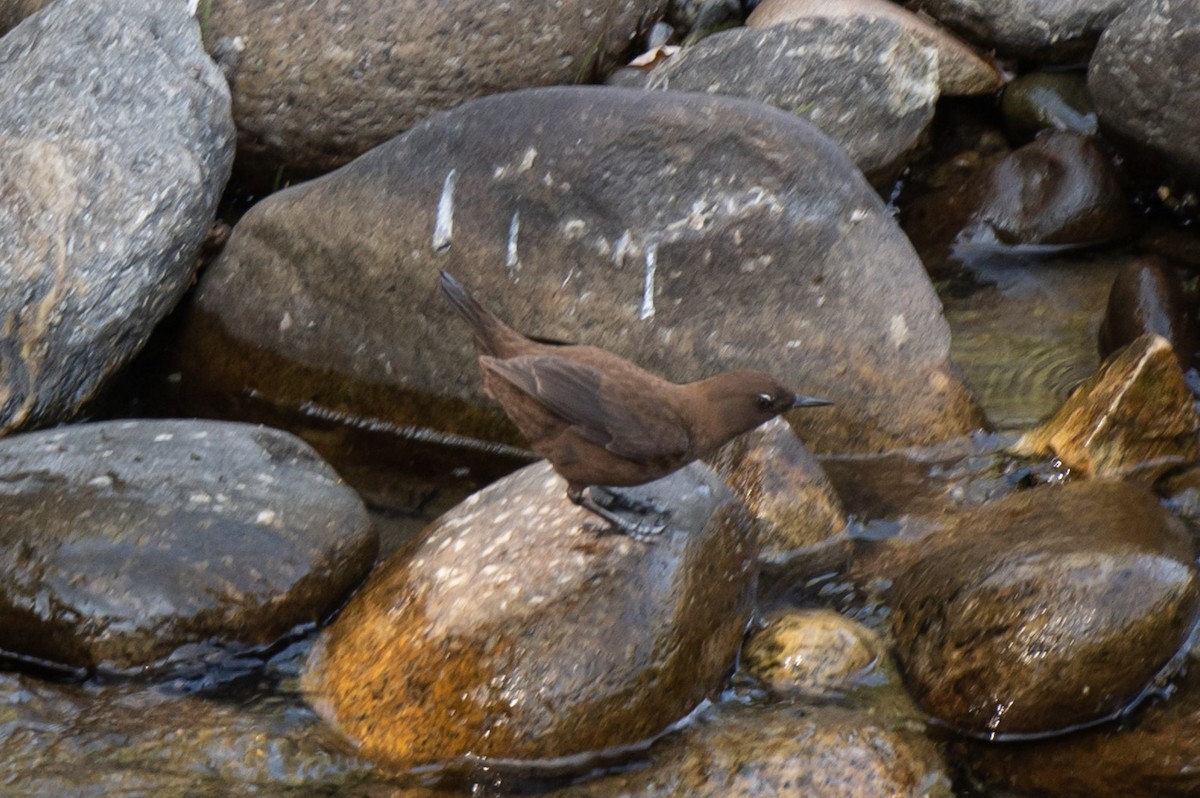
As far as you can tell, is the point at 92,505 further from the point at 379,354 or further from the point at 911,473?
the point at 911,473

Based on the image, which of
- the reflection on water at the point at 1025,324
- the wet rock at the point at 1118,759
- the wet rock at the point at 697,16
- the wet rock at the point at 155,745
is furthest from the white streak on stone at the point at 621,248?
the wet rock at the point at 697,16

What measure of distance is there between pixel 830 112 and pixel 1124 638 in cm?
376

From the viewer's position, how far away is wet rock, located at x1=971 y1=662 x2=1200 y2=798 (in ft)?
14.7

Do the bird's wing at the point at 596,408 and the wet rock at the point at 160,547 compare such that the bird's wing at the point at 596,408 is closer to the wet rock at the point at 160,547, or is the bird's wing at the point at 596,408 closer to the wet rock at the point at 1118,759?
the wet rock at the point at 160,547

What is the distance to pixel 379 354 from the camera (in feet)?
21.2

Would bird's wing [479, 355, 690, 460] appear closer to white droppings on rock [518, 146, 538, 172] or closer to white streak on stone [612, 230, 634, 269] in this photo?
white streak on stone [612, 230, 634, 269]

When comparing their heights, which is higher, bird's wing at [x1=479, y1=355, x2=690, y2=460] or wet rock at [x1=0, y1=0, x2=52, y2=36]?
wet rock at [x1=0, y1=0, x2=52, y2=36]

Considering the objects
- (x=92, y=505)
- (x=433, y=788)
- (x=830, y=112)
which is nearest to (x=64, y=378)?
(x=92, y=505)

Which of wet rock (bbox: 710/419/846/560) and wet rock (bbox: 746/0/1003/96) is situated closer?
wet rock (bbox: 710/419/846/560)

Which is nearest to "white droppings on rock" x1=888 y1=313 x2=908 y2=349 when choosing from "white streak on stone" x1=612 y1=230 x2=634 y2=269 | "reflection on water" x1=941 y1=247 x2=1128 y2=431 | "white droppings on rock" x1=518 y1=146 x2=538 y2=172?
"reflection on water" x1=941 y1=247 x2=1128 y2=431

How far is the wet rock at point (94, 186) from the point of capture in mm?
5891

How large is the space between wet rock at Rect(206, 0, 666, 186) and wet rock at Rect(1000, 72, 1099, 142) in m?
2.79

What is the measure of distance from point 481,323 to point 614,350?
1214 mm

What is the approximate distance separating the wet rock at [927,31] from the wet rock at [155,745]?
16.9 feet
